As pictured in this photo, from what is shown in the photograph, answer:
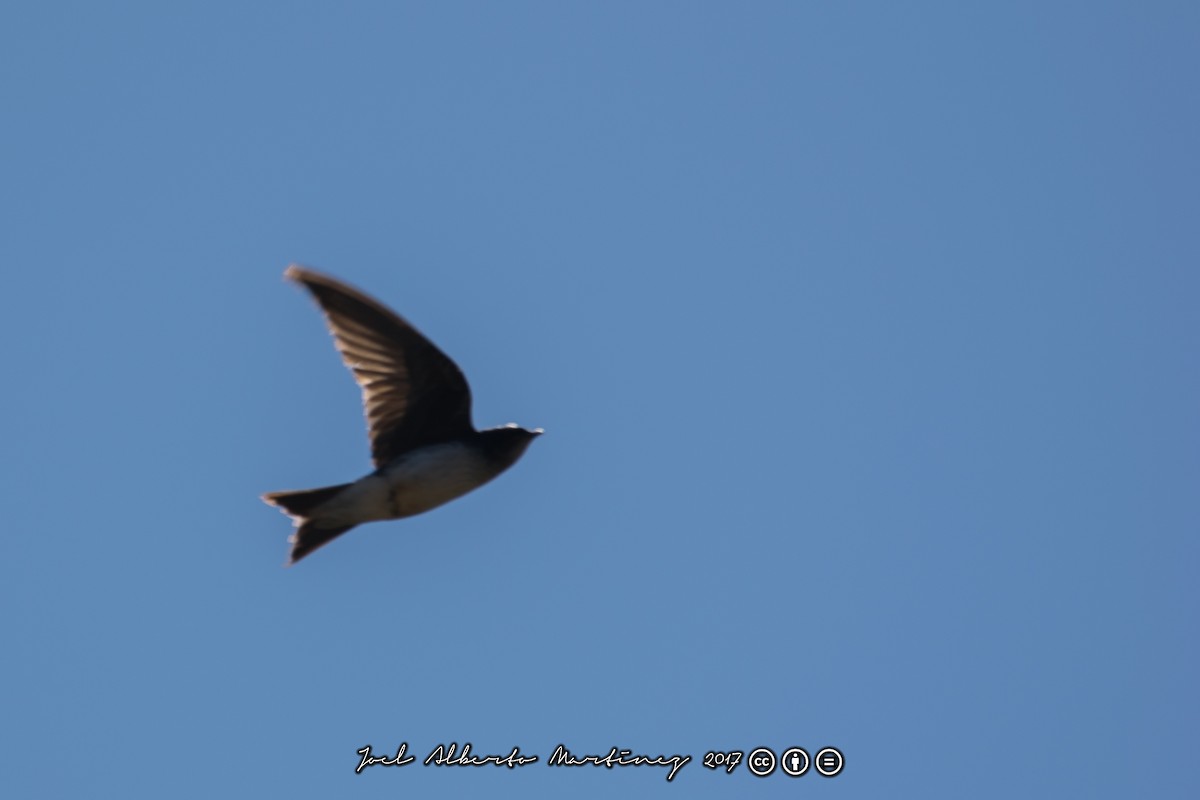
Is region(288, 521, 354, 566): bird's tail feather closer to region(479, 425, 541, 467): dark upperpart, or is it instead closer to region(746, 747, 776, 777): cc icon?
region(479, 425, 541, 467): dark upperpart

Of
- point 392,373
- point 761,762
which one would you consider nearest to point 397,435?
point 392,373

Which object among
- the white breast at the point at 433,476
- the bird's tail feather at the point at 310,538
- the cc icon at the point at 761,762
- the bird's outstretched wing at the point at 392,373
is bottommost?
the cc icon at the point at 761,762

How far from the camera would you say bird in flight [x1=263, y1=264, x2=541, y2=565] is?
25.1 ft

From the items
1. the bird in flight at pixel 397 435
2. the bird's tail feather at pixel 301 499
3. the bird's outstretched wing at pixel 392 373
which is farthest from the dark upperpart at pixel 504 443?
the bird's tail feather at pixel 301 499

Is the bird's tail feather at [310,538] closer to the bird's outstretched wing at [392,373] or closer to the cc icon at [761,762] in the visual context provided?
the bird's outstretched wing at [392,373]

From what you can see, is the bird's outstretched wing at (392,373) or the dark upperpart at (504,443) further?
the dark upperpart at (504,443)

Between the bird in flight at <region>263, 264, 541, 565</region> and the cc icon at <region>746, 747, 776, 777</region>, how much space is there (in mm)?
2343

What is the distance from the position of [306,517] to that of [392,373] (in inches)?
32.6

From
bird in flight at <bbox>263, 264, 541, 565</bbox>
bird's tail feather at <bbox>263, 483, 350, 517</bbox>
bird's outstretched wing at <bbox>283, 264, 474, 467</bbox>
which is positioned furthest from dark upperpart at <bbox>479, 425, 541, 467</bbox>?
bird's tail feather at <bbox>263, 483, 350, 517</bbox>

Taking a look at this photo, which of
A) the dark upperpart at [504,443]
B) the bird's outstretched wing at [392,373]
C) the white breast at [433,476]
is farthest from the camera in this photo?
the dark upperpart at [504,443]

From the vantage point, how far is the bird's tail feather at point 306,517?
7.69m

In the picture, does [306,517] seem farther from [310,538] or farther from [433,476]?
[433,476]

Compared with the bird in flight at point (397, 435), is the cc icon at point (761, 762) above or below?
below

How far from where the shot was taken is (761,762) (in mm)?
8883
